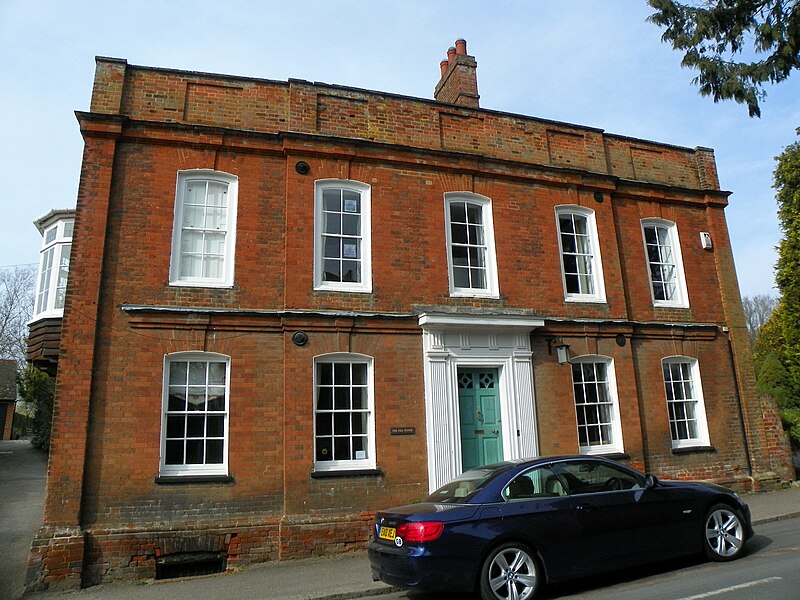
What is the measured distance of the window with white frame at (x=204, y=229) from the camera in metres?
9.56

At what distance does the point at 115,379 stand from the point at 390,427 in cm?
444

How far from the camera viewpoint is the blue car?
5.50 metres

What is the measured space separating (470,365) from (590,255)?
4.00 meters

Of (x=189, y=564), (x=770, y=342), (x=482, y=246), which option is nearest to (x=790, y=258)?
(x=770, y=342)

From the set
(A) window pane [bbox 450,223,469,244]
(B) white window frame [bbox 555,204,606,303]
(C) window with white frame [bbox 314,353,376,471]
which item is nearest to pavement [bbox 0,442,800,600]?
(C) window with white frame [bbox 314,353,376,471]

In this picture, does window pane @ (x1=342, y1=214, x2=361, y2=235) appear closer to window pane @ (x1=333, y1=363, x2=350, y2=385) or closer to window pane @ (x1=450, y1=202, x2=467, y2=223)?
window pane @ (x1=450, y1=202, x2=467, y2=223)

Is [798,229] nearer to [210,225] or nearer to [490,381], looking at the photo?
[490,381]

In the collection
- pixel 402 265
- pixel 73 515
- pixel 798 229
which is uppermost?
pixel 798 229

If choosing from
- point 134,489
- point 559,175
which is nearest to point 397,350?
point 134,489

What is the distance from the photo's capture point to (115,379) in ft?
28.4

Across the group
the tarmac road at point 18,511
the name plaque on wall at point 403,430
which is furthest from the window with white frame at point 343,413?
the tarmac road at point 18,511

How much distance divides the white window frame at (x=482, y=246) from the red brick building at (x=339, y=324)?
55 mm

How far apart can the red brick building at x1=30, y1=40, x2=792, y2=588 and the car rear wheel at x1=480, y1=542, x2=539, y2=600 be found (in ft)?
12.6

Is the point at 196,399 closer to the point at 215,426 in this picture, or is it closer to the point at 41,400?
the point at 215,426
